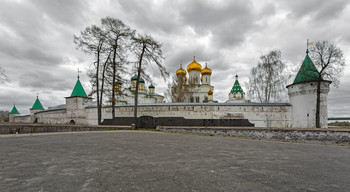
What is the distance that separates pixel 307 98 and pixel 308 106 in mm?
963

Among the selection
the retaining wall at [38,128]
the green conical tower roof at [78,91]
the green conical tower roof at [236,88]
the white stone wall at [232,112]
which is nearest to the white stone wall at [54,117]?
the green conical tower roof at [78,91]

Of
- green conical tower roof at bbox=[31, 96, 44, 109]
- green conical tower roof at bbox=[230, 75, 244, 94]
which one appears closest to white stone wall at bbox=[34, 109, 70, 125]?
green conical tower roof at bbox=[31, 96, 44, 109]

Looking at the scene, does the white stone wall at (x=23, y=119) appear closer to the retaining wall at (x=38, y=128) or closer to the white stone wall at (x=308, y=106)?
the retaining wall at (x=38, y=128)

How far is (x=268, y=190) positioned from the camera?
2.16 m

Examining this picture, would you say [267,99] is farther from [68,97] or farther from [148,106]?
[68,97]

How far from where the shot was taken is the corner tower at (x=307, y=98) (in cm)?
1773

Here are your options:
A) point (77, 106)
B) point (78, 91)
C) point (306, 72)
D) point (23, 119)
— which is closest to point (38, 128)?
point (77, 106)

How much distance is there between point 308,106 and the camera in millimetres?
18062

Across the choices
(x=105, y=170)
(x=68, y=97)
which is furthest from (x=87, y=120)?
(x=105, y=170)

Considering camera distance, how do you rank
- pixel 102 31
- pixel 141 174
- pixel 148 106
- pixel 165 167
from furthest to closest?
1. pixel 148 106
2. pixel 102 31
3. pixel 165 167
4. pixel 141 174

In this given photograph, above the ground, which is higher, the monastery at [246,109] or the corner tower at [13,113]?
the monastery at [246,109]

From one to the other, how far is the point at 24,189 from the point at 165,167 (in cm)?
217

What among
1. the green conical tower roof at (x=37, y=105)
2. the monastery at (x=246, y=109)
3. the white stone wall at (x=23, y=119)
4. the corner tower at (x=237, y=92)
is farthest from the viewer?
the corner tower at (x=237, y=92)

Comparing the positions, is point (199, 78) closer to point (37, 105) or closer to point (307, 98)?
point (307, 98)
